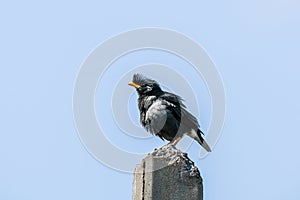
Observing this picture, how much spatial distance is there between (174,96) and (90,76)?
208cm

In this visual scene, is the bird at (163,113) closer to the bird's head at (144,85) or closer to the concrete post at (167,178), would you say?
the bird's head at (144,85)

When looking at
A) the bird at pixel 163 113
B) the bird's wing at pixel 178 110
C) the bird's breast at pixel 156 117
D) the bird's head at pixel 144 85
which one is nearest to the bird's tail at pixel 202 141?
the bird at pixel 163 113

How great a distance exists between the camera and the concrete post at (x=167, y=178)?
22.2 feet

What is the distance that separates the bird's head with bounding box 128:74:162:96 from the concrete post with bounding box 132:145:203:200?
3.55 m

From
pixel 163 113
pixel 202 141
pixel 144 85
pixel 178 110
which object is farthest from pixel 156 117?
pixel 202 141

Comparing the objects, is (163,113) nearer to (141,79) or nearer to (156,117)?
(156,117)

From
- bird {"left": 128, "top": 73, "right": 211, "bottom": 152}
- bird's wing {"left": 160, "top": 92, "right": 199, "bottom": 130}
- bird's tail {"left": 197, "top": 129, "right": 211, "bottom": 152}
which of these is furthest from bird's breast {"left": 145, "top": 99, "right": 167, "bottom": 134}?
bird's tail {"left": 197, "top": 129, "right": 211, "bottom": 152}

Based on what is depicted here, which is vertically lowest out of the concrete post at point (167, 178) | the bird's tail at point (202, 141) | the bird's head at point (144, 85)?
the concrete post at point (167, 178)

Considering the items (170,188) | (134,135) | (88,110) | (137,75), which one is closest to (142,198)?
(170,188)

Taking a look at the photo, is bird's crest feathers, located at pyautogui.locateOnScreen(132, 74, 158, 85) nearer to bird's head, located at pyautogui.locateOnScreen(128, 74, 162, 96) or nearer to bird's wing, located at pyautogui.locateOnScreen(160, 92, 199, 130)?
bird's head, located at pyautogui.locateOnScreen(128, 74, 162, 96)

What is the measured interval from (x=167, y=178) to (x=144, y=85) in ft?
13.4

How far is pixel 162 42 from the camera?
9289 mm

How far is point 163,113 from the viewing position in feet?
35.0

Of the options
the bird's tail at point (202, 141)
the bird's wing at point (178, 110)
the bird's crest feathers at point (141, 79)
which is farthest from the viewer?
the bird's wing at point (178, 110)
